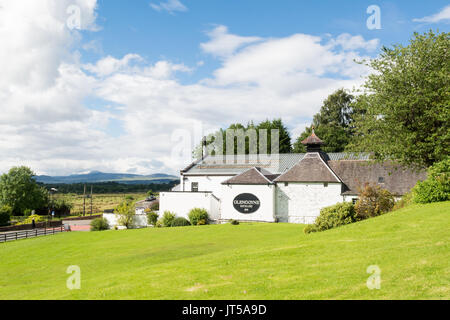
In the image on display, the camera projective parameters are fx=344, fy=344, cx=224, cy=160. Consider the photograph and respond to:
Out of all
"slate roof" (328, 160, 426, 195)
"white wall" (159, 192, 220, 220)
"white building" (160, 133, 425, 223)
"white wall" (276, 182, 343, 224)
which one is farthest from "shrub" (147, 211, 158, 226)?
"slate roof" (328, 160, 426, 195)

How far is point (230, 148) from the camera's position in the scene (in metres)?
72.9

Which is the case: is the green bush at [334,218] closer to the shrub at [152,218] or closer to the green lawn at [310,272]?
the green lawn at [310,272]

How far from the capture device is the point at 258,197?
129 ft

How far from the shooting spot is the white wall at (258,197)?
1533 inches

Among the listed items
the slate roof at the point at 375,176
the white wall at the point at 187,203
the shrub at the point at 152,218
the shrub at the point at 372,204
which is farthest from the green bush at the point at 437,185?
the shrub at the point at 152,218

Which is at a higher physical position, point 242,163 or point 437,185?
point 242,163

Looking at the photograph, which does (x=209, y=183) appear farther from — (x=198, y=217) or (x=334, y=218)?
(x=334, y=218)

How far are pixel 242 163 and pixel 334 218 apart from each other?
27.4 m

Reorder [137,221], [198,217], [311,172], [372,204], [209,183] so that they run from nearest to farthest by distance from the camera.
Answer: [372,204] → [311,172] → [198,217] → [137,221] → [209,183]

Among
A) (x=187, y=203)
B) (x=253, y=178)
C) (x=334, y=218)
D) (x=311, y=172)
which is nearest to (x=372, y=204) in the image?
(x=334, y=218)

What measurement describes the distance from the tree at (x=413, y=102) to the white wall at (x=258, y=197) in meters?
15.7

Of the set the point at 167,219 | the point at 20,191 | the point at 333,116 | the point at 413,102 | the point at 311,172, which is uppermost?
the point at 333,116

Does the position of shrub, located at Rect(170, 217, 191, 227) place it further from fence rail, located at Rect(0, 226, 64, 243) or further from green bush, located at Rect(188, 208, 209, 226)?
fence rail, located at Rect(0, 226, 64, 243)

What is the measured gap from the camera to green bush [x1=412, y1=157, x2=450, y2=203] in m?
19.0
